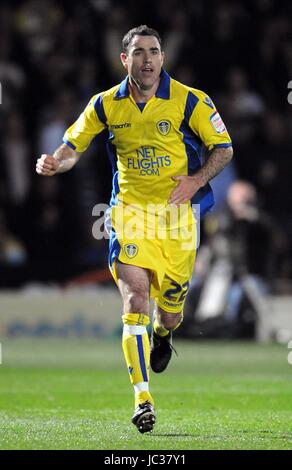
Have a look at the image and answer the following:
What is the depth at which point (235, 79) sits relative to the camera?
18.5 metres

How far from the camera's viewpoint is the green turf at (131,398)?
23.8ft

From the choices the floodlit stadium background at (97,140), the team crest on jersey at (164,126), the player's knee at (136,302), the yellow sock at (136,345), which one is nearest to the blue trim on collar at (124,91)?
the team crest on jersey at (164,126)

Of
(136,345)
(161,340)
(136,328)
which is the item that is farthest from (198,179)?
(161,340)

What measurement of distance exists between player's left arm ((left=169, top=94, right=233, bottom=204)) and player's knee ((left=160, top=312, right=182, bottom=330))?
1.12 m

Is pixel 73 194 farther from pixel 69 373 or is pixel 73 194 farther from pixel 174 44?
pixel 69 373

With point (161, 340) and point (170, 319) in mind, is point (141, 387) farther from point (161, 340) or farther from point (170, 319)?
point (161, 340)

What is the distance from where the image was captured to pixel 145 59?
8180 millimetres

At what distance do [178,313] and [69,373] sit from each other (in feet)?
10.7

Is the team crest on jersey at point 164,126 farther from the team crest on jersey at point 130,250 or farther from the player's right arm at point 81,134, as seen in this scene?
the team crest on jersey at point 130,250

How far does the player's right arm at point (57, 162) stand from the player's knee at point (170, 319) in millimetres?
1415

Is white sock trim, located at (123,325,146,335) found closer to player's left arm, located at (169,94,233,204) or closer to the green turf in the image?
the green turf

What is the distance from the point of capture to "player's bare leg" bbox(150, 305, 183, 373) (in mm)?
9164

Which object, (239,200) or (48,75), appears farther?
(48,75)

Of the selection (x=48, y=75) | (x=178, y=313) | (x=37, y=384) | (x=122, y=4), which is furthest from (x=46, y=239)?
(x=178, y=313)
